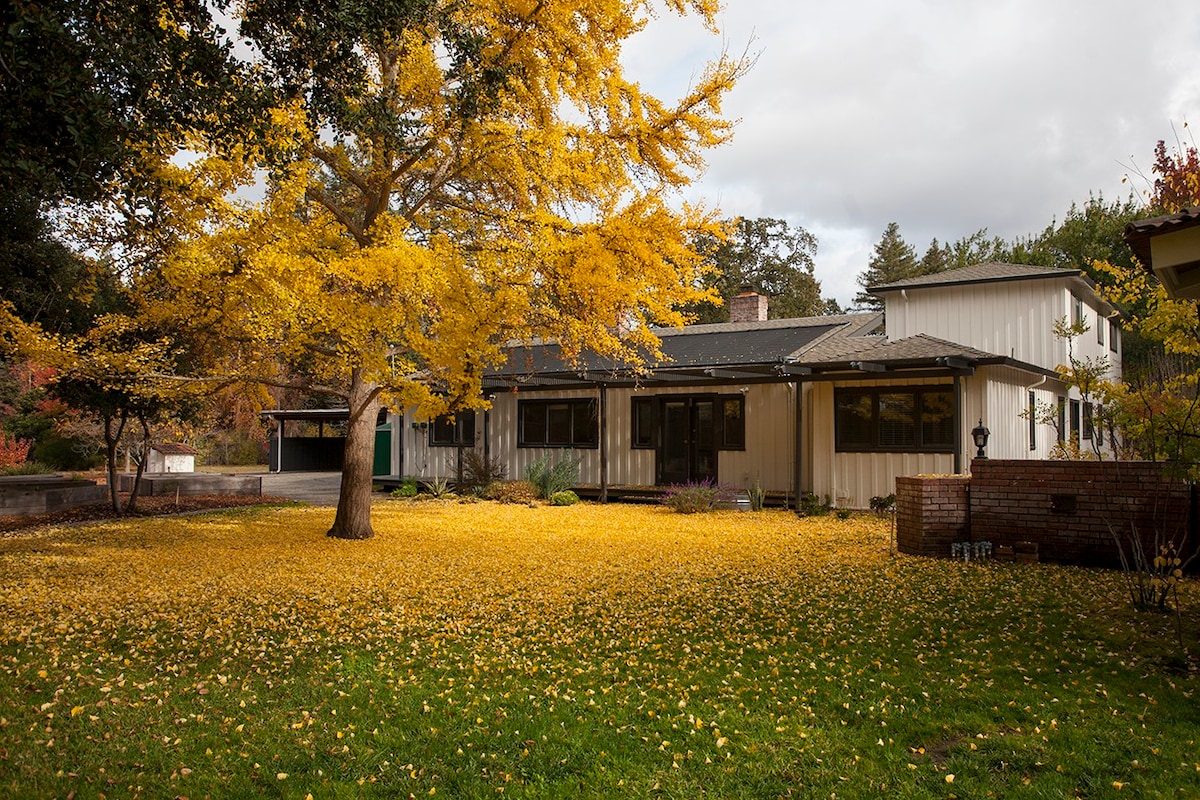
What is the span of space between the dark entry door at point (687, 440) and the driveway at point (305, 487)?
7.30 m

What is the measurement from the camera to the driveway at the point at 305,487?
1908 centimetres

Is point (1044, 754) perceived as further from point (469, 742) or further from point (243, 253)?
point (243, 253)

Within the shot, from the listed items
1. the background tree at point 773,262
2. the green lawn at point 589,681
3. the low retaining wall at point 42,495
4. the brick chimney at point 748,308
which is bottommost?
the green lawn at point 589,681

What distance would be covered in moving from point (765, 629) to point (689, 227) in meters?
6.12

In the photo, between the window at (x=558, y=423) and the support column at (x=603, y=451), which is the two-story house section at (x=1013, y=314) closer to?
the support column at (x=603, y=451)

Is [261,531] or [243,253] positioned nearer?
[243,253]

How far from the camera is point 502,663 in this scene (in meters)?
5.43

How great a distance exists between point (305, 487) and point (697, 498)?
1246cm

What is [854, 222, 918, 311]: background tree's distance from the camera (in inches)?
2079

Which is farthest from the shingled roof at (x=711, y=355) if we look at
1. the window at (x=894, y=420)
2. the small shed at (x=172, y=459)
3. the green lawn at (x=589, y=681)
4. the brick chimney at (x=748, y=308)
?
the small shed at (x=172, y=459)

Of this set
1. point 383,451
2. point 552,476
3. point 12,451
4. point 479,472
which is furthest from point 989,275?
point 12,451

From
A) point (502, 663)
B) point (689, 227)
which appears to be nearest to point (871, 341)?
point (689, 227)

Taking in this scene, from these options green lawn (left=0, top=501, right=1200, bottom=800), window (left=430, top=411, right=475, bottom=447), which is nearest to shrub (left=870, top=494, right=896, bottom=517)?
green lawn (left=0, top=501, right=1200, bottom=800)

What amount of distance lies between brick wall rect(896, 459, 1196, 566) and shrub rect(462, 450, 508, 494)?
1106 centimetres
